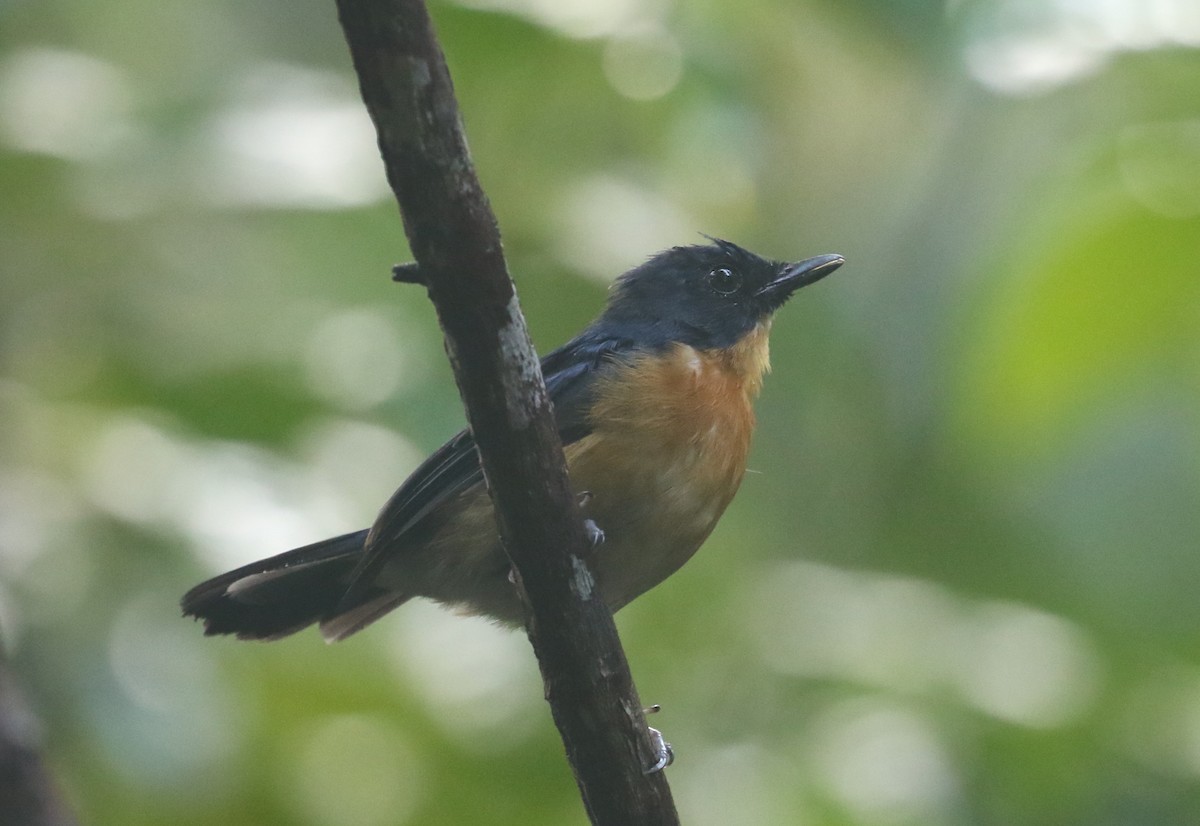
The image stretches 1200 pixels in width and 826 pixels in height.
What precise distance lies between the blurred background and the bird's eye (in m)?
A: 0.32

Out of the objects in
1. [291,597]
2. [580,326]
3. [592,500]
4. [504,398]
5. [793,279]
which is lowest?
[504,398]

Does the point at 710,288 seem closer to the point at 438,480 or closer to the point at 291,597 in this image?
the point at 438,480

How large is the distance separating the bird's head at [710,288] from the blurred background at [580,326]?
20cm

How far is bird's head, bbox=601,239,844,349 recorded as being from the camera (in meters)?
4.72

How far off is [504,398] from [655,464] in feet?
4.64

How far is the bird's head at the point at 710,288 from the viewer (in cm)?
472

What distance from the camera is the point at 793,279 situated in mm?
4926

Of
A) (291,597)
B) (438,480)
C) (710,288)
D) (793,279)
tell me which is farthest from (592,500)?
(793,279)

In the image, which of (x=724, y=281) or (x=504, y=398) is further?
→ (x=724, y=281)

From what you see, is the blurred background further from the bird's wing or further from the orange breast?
the orange breast

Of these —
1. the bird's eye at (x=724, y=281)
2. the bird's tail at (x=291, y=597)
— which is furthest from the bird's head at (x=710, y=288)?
the bird's tail at (x=291, y=597)

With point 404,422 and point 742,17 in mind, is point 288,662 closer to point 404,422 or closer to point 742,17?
point 404,422

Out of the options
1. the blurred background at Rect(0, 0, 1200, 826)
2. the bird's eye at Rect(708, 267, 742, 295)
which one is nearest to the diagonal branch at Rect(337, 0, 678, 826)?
the blurred background at Rect(0, 0, 1200, 826)

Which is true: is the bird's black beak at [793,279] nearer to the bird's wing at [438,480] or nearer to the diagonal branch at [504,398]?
the bird's wing at [438,480]
